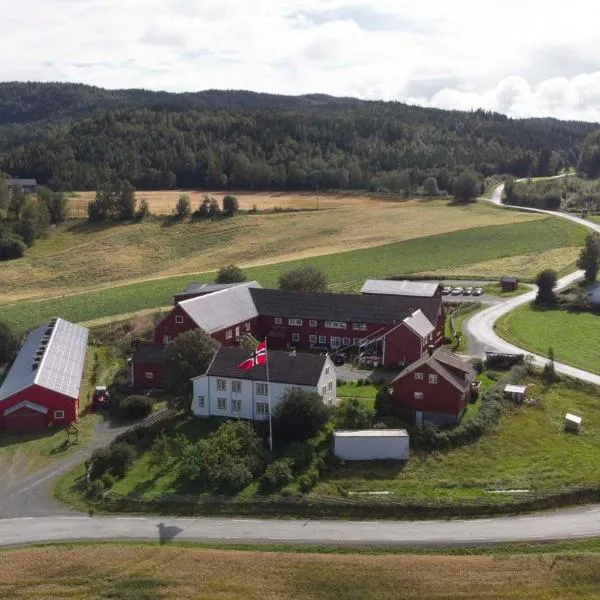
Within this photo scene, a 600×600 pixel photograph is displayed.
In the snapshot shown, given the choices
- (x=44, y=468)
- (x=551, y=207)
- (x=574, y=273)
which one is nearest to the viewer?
(x=44, y=468)

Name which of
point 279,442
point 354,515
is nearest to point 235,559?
point 354,515

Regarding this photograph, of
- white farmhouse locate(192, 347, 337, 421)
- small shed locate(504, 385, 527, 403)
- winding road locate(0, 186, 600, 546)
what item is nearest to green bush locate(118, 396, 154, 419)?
white farmhouse locate(192, 347, 337, 421)

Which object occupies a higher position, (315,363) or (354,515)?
(315,363)

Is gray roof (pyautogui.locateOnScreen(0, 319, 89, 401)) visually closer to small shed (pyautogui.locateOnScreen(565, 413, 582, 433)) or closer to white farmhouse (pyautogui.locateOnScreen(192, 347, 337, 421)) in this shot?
white farmhouse (pyautogui.locateOnScreen(192, 347, 337, 421))

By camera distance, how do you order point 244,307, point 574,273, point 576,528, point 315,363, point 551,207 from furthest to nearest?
point 551,207 → point 574,273 → point 244,307 → point 315,363 → point 576,528

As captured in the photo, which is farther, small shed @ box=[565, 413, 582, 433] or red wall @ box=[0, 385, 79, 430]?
red wall @ box=[0, 385, 79, 430]

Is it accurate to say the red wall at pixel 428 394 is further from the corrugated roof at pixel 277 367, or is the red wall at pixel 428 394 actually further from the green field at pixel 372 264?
the green field at pixel 372 264

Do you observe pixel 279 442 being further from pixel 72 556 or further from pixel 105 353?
pixel 105 353

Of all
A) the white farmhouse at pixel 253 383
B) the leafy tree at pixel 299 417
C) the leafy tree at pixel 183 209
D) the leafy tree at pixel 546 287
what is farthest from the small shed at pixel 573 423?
the leafy tree at pixel 183 209
